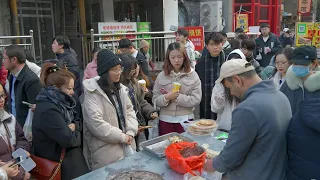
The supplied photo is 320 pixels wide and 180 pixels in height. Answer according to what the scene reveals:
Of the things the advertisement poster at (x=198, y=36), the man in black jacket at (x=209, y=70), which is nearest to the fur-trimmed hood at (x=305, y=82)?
the man in black jacket at (x=209, y=70)

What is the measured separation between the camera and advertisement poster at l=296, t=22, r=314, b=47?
7.75 metres

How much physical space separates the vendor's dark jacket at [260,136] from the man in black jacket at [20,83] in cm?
261

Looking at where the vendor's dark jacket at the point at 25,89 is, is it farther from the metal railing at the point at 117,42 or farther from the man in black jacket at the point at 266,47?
the man in black jacket at the point at 266,47

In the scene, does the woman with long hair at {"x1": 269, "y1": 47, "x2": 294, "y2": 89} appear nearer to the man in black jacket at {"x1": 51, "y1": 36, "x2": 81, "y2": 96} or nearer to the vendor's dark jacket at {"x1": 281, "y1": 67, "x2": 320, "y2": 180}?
the vendor's dark jacket at {"x1": 281, "y1": 67, "x2": 320, "y2": 180}

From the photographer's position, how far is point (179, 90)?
3.69 m

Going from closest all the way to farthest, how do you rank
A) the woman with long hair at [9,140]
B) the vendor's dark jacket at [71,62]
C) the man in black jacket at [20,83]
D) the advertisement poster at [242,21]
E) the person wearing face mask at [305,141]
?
the person wearing face mask at [305,141], the woman with long hair at [9,140], the man in black jacket at [20,83], the vendor's dark jacket at [71,62], the advertisement poster at [242,21]

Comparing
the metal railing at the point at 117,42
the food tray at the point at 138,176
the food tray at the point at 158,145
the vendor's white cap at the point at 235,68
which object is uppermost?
the metal railing at the point at 117,42

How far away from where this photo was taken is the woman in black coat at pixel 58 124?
8.41 feet

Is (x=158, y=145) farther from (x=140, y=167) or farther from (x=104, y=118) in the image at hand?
(x=104, y=118)

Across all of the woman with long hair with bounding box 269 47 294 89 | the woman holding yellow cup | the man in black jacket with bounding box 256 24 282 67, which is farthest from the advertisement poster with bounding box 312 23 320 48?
the woman holding yellow cup

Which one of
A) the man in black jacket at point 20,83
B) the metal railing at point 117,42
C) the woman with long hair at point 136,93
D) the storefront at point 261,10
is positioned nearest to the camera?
the man in black jacket at point 20,83

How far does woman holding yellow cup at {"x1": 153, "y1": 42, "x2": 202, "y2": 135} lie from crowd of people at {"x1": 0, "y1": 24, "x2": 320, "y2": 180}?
0.01 metres

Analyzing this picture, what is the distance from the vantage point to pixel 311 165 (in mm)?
1714

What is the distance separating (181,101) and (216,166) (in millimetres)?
1640
